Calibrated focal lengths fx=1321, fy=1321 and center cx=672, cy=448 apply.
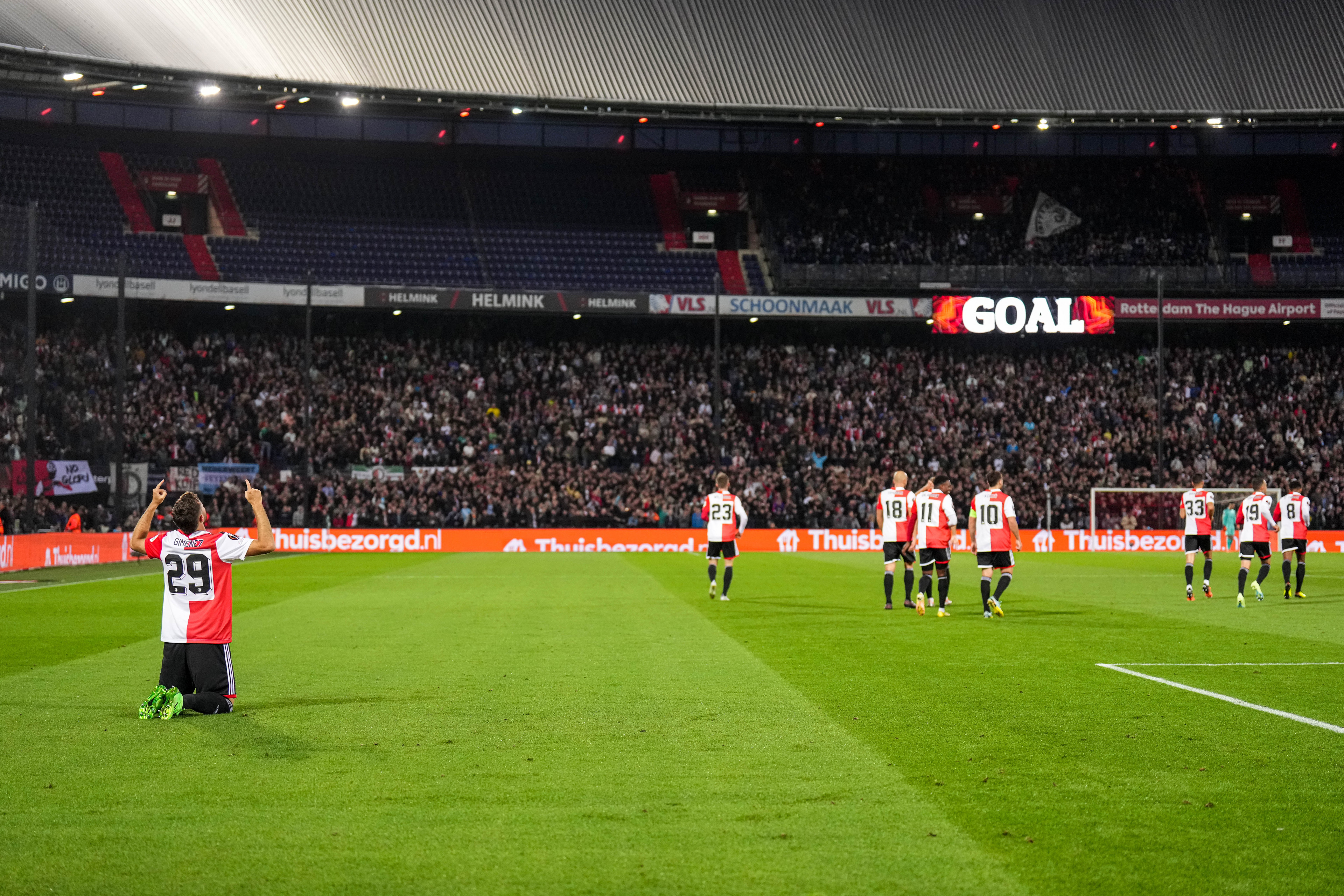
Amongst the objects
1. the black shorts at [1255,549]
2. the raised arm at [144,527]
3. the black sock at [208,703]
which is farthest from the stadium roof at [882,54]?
the black sock at [208,703]

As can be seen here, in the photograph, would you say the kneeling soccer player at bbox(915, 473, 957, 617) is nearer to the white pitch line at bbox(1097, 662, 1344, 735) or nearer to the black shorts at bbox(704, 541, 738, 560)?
the black shorts at bbox(704, 541, 738, 560)

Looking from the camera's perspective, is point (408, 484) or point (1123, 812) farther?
point (408, 484)

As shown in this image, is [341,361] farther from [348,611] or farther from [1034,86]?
[348,611]

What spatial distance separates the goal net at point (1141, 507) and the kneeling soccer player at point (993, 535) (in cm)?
2802

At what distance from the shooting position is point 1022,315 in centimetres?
5391

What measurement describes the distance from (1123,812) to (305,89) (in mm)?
45707

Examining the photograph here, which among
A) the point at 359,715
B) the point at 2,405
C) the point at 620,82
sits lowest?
the point at 359,715

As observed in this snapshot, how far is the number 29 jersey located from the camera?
10.2 m

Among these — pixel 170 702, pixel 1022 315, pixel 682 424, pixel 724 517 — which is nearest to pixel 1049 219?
pixel 1022 315

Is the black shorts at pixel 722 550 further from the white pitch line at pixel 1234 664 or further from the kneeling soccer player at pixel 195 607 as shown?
the kneeling soccer player at pixel 195 607

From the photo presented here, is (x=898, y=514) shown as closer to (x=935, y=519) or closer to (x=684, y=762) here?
(x=935, y=519)

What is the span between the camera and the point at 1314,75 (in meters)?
53.3

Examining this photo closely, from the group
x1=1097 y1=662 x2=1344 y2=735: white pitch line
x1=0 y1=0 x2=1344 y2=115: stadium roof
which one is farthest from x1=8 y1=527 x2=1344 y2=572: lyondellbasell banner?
x1=1097 y1=662 x2=1344 y2=735: white pitch line

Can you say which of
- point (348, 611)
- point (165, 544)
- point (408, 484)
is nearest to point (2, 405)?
point (348, 611)
